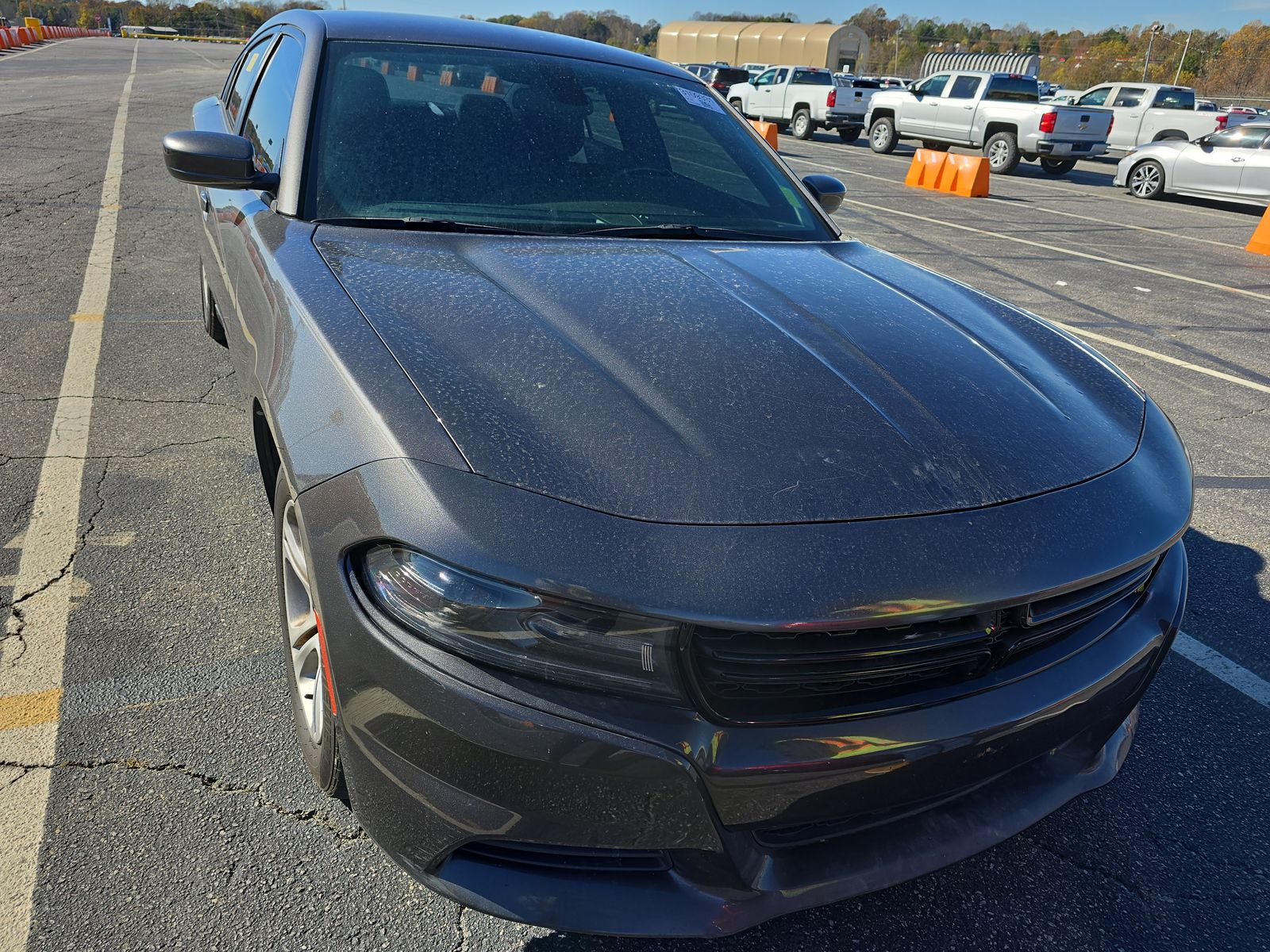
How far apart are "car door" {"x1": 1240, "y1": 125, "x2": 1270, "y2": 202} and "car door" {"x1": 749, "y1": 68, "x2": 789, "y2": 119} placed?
1237cm

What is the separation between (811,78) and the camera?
2295 centimetres

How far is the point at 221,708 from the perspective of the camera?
7.56 feet

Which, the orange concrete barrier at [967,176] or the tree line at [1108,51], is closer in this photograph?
the orange concrete barrier at [967,176]

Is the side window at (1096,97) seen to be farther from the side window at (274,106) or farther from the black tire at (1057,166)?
the side window at (274,106)

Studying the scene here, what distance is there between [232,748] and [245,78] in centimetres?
329

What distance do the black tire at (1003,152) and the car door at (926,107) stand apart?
4.13 feet

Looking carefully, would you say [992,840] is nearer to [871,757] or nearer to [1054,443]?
[871,757]

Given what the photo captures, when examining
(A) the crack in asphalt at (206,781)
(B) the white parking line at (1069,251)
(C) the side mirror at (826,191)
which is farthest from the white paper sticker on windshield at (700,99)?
(B) the white parking line at (1069,251)

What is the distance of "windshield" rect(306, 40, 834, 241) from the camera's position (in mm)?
2555

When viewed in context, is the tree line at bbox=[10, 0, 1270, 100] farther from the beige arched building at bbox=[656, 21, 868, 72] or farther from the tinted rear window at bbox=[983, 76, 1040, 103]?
the tinted rear window at bbox=[983, 76, 1040, 103]

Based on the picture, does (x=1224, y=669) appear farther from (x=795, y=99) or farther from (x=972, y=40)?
(x=972, y=40)

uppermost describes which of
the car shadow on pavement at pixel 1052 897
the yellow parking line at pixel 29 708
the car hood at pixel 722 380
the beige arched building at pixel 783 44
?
the beige arched building at pixel 783 44

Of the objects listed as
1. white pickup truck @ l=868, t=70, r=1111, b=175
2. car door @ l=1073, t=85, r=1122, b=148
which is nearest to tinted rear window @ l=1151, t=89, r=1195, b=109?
car door @ l=1073, t=85, r=1122, b=148

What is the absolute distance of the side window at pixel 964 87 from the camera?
1781 centimetres
